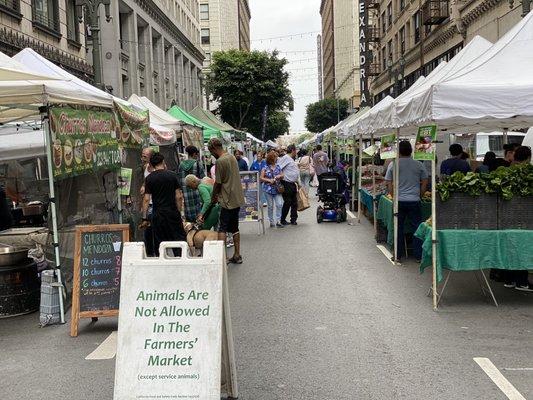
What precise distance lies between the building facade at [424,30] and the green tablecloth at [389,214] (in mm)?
12514

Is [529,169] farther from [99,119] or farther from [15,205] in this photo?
[15,205]

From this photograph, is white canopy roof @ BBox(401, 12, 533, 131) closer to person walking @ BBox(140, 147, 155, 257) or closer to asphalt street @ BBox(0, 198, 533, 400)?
asphalt street @ BBox(0, 198, 533, 400)

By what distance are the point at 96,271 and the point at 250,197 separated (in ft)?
24.8

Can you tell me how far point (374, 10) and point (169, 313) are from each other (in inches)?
2253

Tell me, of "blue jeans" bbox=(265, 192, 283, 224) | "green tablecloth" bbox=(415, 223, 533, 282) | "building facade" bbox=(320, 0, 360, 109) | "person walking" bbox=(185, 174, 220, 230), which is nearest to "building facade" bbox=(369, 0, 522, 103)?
"blue jeans" bbox=(265, 192, 283, 224)

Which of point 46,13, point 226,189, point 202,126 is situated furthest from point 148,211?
point 46,13

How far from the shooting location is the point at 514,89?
6.96 metres

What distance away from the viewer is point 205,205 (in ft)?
31.2

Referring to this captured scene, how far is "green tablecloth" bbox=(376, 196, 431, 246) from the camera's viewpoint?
33.4 feet

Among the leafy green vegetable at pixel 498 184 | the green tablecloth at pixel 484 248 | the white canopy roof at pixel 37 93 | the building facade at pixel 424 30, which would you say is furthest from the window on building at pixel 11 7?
the building facade at pixel 424 30

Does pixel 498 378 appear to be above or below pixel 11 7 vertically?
below

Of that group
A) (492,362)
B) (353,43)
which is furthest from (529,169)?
(353,43)

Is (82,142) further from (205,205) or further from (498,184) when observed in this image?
(498,184)

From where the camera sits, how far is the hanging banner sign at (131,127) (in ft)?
34.2
